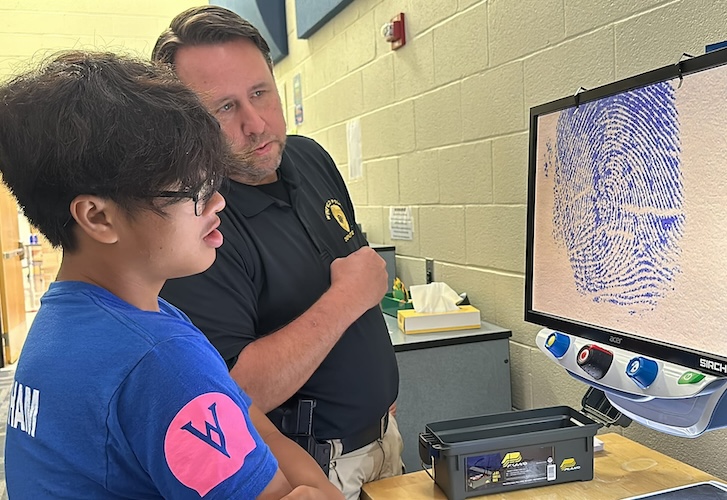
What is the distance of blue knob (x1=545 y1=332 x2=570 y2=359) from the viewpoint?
1.20 m

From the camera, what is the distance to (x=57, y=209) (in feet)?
2.25

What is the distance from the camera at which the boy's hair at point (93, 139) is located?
0.65 meters

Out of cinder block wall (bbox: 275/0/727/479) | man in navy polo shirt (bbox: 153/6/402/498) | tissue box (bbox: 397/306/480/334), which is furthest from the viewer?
tissue box (bbox: 397/306/480/334)

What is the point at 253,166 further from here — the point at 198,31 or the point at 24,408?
the point at 24,408

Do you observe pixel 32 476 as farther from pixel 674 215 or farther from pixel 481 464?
pixel 674 215

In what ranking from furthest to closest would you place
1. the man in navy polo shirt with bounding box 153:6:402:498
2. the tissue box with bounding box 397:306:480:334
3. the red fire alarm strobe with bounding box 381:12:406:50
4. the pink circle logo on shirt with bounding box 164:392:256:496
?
the red fire alarm strobe with bounding box 381:12:406:50 < the tissue box with bounding box 397:306:480:334 < the man in navy polo shirt with bounding box 153:6:402:498 < the pink circle logo on shirt with bounding box 164:392:256:496

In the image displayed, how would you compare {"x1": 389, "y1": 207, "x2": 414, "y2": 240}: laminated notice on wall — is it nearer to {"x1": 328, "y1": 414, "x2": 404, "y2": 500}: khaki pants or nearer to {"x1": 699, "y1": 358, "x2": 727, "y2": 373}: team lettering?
{"x1": 328, "y1": 414, "x2": 404, "y2": 500}: khaki pants

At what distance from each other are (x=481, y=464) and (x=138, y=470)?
25.2 inches

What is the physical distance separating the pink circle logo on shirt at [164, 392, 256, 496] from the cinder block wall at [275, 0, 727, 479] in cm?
99

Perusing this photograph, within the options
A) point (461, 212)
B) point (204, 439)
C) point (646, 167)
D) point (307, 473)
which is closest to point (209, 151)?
point (204, 439)

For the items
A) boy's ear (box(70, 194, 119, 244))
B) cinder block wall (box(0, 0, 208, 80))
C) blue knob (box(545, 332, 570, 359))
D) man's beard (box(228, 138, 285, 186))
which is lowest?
blue knob (box(545, 332, 570, 359))

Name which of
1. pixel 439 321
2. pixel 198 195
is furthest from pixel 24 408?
pixel 439 321

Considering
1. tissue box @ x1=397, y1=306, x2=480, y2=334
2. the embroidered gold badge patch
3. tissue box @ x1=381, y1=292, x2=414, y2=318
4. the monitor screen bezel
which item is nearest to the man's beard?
the embroidered gold badge patch

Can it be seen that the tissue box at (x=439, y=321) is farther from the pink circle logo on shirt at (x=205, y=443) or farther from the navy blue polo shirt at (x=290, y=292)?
the pink circle logo on shirt at (x=205, y=443)
